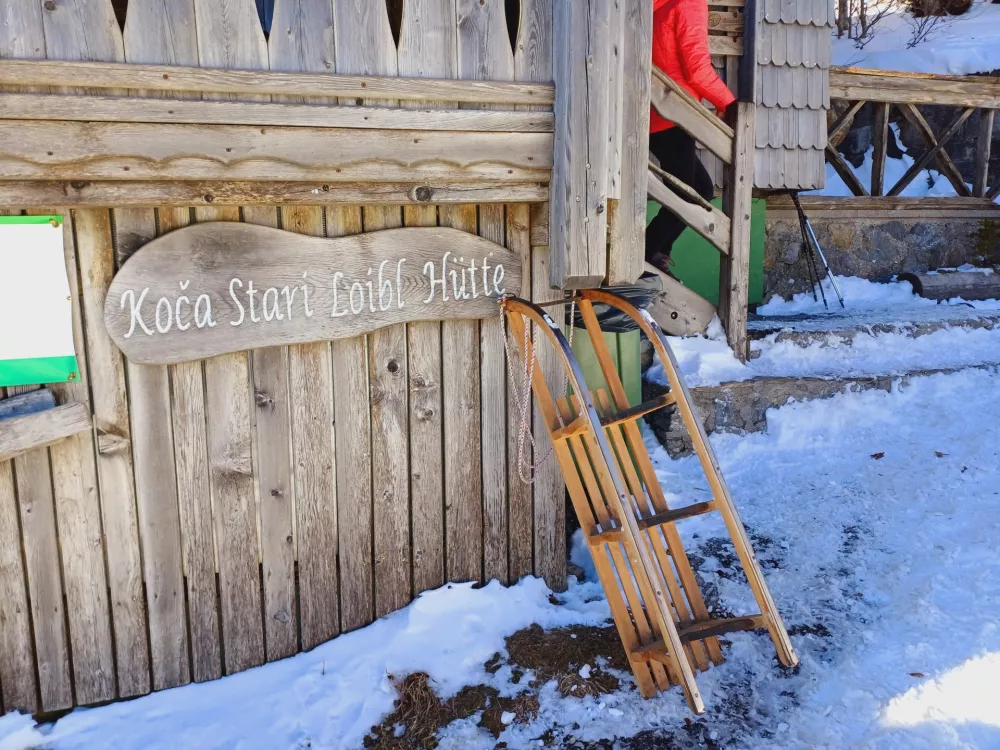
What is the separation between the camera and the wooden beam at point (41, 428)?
2.74 metres

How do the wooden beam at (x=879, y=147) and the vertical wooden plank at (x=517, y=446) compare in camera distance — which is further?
the wooden beam at (x=879, y=147)

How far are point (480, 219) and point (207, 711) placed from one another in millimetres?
2185

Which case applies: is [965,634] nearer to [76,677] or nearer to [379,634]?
[379,634]

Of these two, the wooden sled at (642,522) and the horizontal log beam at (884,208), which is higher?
the horizontal log beam at (884,208)

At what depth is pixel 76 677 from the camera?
303 cm

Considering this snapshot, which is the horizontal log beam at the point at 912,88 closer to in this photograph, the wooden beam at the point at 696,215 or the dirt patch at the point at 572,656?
the wooden beam at the point at 696,215

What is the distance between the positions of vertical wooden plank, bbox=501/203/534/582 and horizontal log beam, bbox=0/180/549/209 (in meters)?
0.17

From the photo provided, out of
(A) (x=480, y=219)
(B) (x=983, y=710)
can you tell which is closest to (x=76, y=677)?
(A) (x=480, y=219)

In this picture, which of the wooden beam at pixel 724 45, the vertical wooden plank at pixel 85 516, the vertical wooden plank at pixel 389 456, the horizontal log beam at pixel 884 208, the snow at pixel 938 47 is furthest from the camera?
the snow at pixel 938 47

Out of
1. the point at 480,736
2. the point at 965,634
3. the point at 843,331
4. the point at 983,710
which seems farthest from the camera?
the point at 843,331

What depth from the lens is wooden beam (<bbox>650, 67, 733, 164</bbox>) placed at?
16.3ft

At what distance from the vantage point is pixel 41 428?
9.17 ft

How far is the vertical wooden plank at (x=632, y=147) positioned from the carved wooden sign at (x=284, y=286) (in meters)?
0.46

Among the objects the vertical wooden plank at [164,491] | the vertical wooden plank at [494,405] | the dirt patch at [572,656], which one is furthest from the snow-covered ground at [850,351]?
the vertical wooden plank at [164,491]
